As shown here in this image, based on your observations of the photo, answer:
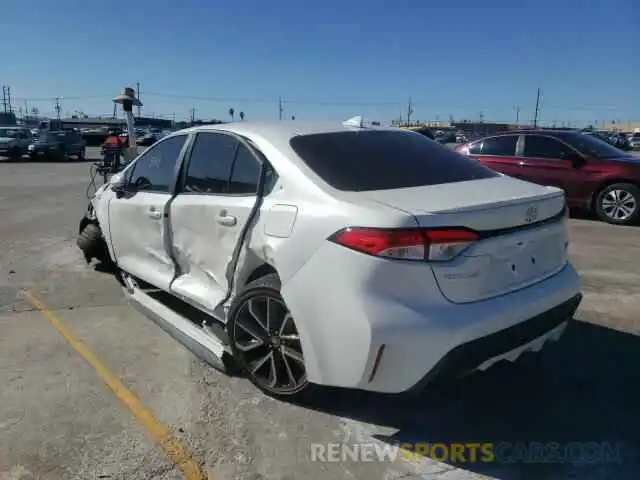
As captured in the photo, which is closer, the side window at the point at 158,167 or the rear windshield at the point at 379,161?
the rear windshield at the point at 379,161

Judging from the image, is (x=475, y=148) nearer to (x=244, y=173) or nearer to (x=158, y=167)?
(x=158, y=167)

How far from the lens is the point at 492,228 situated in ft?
8.61

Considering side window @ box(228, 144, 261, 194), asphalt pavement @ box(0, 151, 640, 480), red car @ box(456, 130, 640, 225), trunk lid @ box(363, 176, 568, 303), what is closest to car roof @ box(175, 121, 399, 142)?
side window @ box(228, 144, 261, 194)

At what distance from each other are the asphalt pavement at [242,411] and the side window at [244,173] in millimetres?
1203

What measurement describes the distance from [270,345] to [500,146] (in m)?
8.66

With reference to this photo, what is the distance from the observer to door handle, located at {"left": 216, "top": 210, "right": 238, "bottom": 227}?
10.7ft

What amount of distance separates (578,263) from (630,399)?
351 centimetres

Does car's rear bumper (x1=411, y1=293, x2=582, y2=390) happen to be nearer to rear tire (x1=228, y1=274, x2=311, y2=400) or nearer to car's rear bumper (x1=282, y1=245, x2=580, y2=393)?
car's rear bumper (x1=282, y1=245, x2=580, y2=393)

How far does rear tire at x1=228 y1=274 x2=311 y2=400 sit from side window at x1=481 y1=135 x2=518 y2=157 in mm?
8407

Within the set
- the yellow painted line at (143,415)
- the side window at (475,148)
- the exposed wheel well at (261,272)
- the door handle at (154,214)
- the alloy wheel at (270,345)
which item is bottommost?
the yellow painted line at (143,415)

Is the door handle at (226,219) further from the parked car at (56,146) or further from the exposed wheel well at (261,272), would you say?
the parked car at (56,146)

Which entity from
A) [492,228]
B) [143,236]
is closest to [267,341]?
[492,228]

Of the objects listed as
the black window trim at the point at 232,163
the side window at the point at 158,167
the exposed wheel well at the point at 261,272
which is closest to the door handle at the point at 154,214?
the side window at the point at 158,167

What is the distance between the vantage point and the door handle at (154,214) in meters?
4.08
